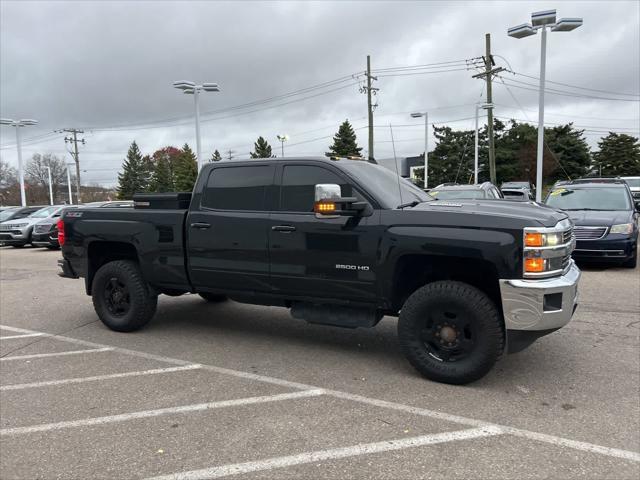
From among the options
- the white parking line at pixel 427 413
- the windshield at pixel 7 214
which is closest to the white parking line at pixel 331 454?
the white parking line at pixel 427 413

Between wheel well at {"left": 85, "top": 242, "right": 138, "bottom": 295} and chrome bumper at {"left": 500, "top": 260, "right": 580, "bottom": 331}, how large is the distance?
429 centimetres

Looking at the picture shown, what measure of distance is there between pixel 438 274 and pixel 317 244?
1151 millimetres

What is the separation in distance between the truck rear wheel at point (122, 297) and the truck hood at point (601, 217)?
7852 mm

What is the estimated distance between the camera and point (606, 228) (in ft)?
29.9

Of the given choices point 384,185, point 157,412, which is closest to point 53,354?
point 157,412

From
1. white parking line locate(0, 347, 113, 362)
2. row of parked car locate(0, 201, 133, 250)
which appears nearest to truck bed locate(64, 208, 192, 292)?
white parking line locate(0, 347, 113, 362)

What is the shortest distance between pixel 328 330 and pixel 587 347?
279 cm

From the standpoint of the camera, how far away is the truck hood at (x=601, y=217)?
925cm

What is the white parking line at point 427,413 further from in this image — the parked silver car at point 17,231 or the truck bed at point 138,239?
the parked silver car at point 17,231

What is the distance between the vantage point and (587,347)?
504cm

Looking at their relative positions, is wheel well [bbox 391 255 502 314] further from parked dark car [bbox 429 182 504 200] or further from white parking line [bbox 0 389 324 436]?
parked dark car [bbox 429 182 504 200]

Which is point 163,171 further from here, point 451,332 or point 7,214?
point 451,332

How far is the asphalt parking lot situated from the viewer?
2973mm

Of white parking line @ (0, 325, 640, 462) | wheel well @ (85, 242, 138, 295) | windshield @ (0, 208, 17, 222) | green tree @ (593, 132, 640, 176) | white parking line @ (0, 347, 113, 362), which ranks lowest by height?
white parking line @ (0, 325, 640, 462)
